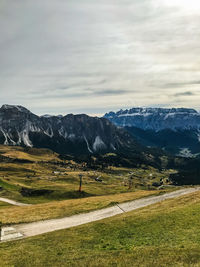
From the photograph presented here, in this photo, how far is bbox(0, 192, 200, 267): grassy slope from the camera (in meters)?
27.5

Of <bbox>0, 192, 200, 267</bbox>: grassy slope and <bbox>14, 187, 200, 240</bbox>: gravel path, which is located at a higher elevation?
<bbox>0, 192, 200, 267</bbox>: grassy slope

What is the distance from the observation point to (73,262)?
92.5 feet

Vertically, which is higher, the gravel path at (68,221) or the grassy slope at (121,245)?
the grassy slope at (121,245)

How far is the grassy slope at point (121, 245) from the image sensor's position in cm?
2752

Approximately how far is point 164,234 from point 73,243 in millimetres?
13829

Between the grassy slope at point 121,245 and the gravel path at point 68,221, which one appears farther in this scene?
the gravel path at point 68,221

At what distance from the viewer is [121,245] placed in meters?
34.0

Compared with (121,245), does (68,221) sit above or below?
below

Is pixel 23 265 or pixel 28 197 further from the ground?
pixel 23 265

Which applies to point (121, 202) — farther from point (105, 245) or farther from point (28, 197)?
point (28, 197)

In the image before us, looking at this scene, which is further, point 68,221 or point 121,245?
point 68,221

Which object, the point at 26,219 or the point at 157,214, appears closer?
the point at 157,214

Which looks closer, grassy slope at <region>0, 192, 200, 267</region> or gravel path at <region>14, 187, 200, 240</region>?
grassy slope at <region>0, 192, 200, 267</region>

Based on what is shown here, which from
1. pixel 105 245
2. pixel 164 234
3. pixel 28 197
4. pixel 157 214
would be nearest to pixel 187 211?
pixel 157 214
